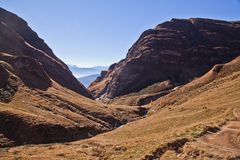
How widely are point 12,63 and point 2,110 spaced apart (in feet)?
140

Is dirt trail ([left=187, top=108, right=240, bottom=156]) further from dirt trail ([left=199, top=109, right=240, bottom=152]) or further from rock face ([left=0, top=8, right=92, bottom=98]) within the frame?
rock face ([left=0, top=8, right=92, bottom=98])

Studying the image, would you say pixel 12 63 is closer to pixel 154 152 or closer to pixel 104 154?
pixel 104 154

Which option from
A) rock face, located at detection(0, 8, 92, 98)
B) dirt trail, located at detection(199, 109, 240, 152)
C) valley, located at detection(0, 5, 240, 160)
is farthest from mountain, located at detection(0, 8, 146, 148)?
dirt trail, located at detection(199, 109, 240, 152)

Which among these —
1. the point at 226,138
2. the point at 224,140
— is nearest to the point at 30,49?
the point at 226,138

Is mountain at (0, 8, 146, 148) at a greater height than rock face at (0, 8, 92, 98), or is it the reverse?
rock face at (0, 8, 92, 98)

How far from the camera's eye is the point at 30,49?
154 meters

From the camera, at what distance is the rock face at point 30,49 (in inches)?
5595

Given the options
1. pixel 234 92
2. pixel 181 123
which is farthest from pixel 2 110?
pixel 234 92

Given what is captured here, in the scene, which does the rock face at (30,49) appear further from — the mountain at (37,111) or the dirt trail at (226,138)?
the dirt trail at (226,138)

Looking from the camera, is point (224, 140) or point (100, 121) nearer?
point (224, 140)

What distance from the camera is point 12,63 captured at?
11206cm

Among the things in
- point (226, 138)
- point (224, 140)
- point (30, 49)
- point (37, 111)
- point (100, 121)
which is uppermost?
point (30, 49)

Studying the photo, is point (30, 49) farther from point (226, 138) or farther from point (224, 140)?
point (224, 140)

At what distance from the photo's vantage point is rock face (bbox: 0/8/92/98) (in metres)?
142
